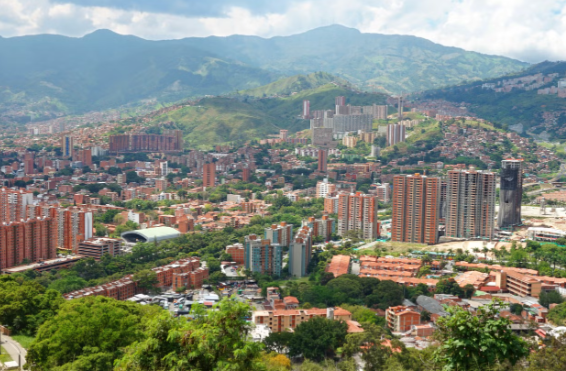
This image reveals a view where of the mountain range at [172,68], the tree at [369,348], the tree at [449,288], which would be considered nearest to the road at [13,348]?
the tree at [369,348]

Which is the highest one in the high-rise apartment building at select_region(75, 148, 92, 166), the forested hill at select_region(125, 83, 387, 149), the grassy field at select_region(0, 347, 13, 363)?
the forested hill at select_region(125, 83, 387, 149)

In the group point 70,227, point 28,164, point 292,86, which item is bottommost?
point 70,227

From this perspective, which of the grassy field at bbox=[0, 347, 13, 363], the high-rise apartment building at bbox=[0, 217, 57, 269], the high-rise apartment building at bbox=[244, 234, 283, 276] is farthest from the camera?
the high-rise apartment building at bbox=[0, 217, 57, 269]

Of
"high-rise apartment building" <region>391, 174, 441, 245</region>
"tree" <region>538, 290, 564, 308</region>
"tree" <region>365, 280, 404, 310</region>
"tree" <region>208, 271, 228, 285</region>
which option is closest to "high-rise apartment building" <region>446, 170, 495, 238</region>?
"high-rise apartment building" <region>391, 174, 441, 245</region>

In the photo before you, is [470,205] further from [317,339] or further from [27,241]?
[27,241]

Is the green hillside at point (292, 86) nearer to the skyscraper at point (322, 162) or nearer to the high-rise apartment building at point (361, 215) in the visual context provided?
the skyscraper at point (322, 162)

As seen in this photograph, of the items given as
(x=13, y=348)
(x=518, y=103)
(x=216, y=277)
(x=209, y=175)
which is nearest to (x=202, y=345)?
(x=13, y=348)

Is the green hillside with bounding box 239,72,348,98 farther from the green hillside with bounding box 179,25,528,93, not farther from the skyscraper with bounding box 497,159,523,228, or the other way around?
the skyscraper with bounding box 497,159,523,228
